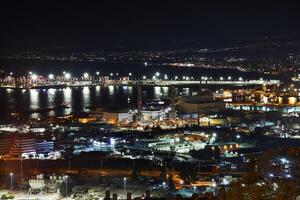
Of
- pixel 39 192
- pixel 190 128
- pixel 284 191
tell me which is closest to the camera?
pixel 284 191

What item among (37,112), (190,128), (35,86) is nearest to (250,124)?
(190,128)

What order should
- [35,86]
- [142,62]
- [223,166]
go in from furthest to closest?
[142,62] < [35,86] < [223,166]

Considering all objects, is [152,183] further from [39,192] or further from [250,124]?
[250,124]

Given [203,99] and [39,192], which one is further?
[203,99]

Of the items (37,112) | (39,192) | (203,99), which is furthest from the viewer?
(37,112)

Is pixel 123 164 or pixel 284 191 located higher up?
pixel 284 191

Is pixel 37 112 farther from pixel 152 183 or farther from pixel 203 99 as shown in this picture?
pixel 152 183

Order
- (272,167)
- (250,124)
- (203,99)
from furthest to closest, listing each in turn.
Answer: (203,99)
(250,124)
(272,167)

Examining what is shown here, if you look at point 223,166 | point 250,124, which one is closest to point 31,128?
point 250,124

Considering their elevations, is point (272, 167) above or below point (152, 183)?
above
